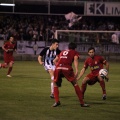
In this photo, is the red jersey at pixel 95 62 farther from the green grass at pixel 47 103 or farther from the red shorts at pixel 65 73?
the red shorts at pixel 65 73

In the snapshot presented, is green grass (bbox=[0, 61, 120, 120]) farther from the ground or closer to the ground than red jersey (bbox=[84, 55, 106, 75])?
closer to the ground

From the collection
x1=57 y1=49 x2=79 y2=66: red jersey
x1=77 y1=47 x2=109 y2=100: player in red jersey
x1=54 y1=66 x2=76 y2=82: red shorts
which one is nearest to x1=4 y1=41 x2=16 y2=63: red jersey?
x1=77 y1=47 x2=109 y2=100: player in red jersey

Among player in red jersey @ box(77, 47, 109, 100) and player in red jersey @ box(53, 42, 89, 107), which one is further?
player in red jersey @ box(77, 47, 109, 100)

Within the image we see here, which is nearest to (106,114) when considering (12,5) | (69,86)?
(69,86)

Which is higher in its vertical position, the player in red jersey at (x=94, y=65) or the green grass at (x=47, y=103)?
the player in red jersey at (x=94, y=65)

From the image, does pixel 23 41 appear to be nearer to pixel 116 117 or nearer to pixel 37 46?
pixel 37 46

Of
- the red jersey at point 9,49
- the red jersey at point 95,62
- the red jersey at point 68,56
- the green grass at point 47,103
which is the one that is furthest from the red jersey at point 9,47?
the red jersey at point 68,56

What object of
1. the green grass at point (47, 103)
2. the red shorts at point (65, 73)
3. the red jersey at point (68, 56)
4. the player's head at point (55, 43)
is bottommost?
the green grass at point (47, 103)

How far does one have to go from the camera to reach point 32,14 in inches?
1570

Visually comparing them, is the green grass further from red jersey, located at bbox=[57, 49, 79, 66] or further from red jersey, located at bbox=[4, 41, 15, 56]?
red jersey, located at bbox=[4, 41, 15, 56]

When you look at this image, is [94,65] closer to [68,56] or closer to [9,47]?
[68,56]

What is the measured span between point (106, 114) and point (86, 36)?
2383 centimetres

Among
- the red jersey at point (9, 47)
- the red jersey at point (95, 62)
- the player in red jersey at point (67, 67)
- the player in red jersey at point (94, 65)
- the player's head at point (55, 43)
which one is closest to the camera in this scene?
the player in red jersey at point (67, 67)

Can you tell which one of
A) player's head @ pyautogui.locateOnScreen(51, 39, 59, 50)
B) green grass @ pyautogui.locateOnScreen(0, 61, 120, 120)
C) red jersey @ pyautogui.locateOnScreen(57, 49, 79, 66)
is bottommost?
green grass @ pyautogui.locateOnScreen(0, 61, 120, 120)
